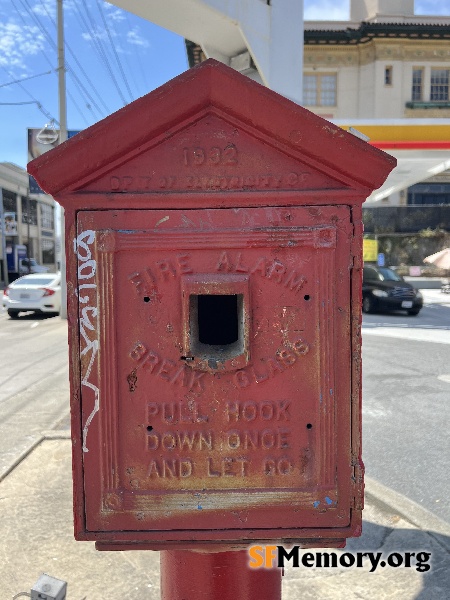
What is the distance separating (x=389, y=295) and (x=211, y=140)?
1210cm

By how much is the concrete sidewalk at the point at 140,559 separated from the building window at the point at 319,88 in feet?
83.9

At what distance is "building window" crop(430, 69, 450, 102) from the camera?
26.5m

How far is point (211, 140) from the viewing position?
4.53 feet

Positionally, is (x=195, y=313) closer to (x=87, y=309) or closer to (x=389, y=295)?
(x=87, y=309)

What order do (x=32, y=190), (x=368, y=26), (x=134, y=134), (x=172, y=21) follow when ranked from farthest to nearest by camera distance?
(x=368, y=26) < (x=32, y=190) < (x=172, y=21) < (x=134, y=134)

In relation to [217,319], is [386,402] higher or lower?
lower

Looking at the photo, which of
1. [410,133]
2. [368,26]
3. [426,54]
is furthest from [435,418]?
[426,54]

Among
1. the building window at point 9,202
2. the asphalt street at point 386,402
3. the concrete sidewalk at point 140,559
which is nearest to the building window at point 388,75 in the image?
the asphalt street at point 386,402

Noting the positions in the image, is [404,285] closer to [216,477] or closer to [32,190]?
[32,190]

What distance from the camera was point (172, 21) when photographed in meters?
4.83

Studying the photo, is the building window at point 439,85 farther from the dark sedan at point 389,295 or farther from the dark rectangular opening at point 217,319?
the dark rectangular opening at point 217,319

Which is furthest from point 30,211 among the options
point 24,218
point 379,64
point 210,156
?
point 210,156

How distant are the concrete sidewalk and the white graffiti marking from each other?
152cm

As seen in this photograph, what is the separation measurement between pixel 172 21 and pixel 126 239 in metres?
4.23
